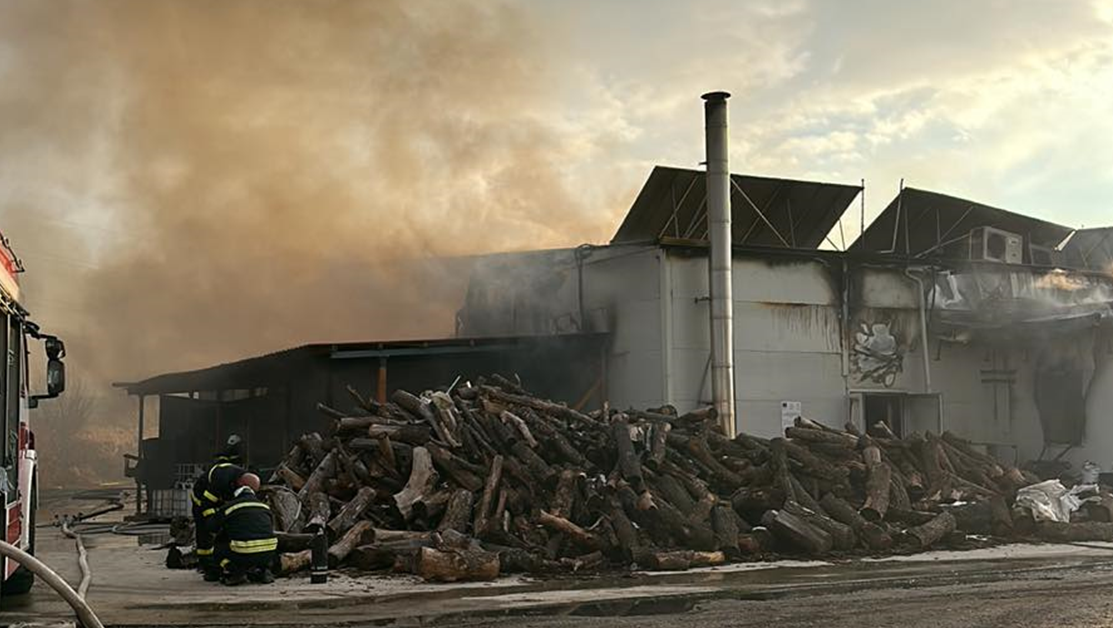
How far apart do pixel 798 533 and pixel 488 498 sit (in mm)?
3862

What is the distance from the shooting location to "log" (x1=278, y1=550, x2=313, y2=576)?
11641mm

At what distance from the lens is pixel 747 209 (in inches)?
976

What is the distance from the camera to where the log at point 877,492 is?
14.7 metres

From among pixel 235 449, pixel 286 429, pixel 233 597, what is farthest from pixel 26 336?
pixel 286 429

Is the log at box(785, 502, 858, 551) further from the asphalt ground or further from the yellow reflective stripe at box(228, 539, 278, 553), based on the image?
the yellow reflective stripe at box(228, 539, 278, 553)

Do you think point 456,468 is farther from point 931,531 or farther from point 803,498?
point 931,531

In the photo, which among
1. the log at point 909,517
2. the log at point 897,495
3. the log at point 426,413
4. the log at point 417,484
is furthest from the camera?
the log at point 897,495

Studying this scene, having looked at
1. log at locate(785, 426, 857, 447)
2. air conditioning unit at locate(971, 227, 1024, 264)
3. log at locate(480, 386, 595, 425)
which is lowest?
log at locate(785, 426, 857, 447)

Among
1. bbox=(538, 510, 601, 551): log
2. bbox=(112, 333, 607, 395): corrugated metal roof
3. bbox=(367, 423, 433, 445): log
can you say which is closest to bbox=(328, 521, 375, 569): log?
bbox=(367, 423, 433, 445): log

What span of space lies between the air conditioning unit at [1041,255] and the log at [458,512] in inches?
722

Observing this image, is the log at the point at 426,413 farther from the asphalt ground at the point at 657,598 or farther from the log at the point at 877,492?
the log at the point at 877,492

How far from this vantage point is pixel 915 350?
23.3m

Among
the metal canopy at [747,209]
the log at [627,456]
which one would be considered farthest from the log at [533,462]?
the metal canopy at [747,209]

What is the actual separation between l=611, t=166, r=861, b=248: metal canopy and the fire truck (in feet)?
49.5
